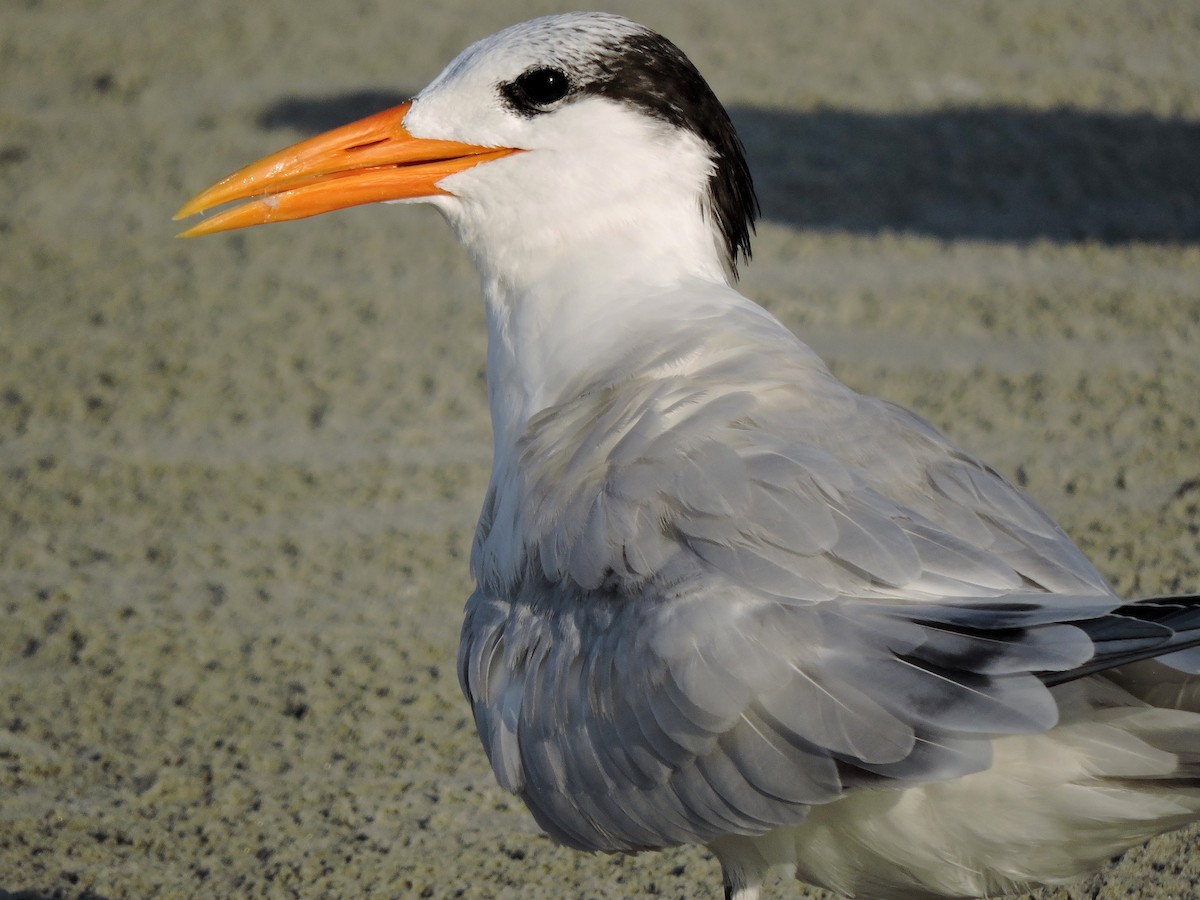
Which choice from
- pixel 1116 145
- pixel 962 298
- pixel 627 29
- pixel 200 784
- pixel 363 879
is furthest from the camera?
pixel 1116 145

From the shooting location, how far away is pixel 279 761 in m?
3.18

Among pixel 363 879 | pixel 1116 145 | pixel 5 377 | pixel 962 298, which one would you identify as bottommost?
pixel 363 879

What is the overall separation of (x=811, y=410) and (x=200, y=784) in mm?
1663

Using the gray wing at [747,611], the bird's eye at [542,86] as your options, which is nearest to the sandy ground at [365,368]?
the gray wing at [747,611]

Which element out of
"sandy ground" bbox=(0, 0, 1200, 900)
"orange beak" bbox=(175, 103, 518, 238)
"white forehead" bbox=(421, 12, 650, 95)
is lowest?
"sandy ground" bbox=(0, 0, 1200, 900)

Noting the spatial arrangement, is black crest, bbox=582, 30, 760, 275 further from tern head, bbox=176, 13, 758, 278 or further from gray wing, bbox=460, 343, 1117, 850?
gray wing, bbox=460, 343, 1117, 850

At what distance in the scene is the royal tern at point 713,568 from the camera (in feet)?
6.01

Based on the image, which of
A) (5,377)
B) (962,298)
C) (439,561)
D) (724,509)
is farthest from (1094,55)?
(724,509)

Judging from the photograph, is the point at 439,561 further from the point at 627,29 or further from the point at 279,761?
the point at 627,29

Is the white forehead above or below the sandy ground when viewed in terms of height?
above

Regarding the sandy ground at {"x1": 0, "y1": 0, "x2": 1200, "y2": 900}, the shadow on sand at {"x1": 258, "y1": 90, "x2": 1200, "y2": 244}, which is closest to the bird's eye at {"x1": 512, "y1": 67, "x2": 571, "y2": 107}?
the sandy ground at {"x1": 0, "y1": 0, "x2": 1200, "y2": 900}

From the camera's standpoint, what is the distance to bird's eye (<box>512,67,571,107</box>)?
255cm

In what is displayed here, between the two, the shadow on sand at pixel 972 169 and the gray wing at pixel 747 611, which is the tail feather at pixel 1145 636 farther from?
the shadow on sand at pixel 972 169

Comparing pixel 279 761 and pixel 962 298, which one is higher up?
pixel 962 298
